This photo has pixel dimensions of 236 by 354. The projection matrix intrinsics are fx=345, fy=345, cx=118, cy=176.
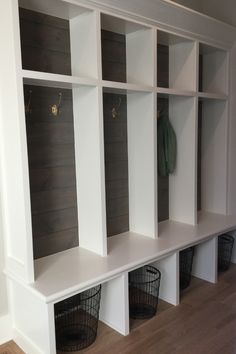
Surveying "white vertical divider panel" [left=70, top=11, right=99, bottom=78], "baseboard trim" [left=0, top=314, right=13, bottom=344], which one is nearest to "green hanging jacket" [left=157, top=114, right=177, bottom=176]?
"white vertical divider panel" [left=70, top=11, right=99, bottom=78]

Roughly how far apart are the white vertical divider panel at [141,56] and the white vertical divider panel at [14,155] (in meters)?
1.05

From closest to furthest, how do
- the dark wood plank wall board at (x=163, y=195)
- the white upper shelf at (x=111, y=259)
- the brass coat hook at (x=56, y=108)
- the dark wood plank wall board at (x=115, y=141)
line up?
1. the white upper shelf at (x=111, y=259)
2. the brass coat hook at (x=56, y=108)
3. the dark wood plank wall board at (x=115, y=141)
4. the dark wood plank wall board at (x=163, y=195)

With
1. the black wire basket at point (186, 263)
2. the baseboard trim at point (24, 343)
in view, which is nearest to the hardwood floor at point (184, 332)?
the baseboard trim at point (24, 343)

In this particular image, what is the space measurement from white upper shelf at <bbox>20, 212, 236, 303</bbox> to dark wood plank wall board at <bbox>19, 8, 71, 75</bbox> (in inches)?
50.9

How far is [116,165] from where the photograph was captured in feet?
9.21

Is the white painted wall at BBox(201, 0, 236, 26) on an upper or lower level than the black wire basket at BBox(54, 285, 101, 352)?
upper

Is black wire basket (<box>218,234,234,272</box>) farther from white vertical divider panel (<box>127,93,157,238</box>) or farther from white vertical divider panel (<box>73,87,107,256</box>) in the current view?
white vertical divider panel (<box>73,87,107,256</box>)

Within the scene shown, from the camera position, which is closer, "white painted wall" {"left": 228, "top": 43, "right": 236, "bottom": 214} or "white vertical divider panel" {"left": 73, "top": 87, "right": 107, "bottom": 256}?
"white vertical divider panel" {"left": 73, "top": 87, "right": 107, "bottom": 256}

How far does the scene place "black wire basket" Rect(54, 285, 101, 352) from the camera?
2.25m

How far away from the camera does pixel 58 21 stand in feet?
7.66

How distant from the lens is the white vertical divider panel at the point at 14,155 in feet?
6.09

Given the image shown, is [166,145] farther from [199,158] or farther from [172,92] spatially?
[199,158]

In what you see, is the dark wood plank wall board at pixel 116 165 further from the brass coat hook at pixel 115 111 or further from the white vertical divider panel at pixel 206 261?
the white vertical divider panel at pixel 206 261

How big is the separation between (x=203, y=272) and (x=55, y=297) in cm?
165
